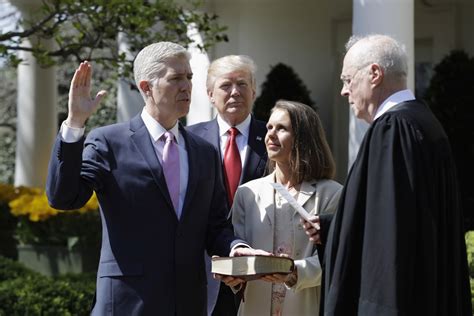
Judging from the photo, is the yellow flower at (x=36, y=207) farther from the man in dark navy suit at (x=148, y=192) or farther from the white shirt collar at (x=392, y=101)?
the white shirt collar at (x=392, y=101)

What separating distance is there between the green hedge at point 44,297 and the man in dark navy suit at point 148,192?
427 cm

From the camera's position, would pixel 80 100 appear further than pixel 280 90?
No

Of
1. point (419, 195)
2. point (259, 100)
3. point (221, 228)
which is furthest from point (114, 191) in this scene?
point (259, 100)

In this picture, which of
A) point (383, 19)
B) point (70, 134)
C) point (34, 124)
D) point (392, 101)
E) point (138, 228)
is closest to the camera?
point (392, 101)

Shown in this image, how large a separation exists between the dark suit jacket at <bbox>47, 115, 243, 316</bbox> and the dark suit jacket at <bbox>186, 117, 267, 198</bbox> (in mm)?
1002

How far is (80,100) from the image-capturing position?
4.34 metres

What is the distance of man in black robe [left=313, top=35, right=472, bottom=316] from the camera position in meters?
3.78

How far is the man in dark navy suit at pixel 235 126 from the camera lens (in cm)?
567

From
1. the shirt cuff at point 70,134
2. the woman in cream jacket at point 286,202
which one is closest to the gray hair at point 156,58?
the shirt cuff at point 70,134

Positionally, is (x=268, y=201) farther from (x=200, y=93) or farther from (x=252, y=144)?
(x=200, y=93)

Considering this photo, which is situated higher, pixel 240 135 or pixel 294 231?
pixel 240 135

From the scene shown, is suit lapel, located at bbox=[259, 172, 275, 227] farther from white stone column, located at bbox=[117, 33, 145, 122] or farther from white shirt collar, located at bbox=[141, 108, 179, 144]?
white stone column, located at bbox=[117, 33, 145, 122]

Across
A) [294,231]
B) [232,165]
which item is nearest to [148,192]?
[294,231]

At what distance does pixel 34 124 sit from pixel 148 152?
10.7 meters
